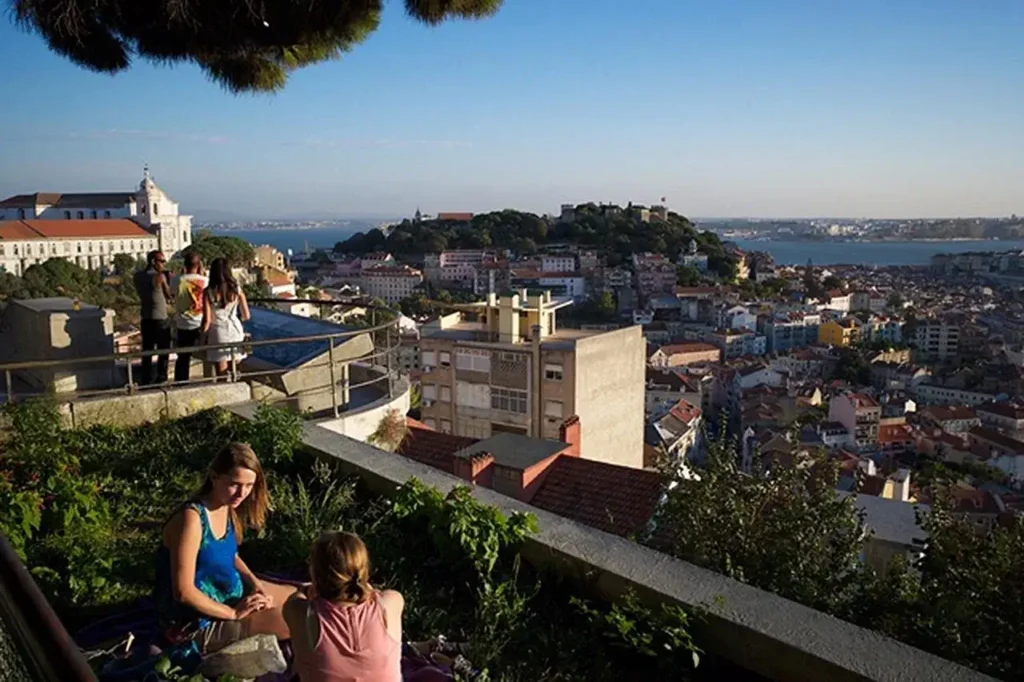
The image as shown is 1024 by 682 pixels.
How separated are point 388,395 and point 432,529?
3.68 meters

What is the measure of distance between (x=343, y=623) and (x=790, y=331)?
344 ft

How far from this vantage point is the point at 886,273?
181 metres

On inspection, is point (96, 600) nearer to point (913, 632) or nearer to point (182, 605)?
point (182, 605)

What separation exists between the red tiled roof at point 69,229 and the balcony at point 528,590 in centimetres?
8540

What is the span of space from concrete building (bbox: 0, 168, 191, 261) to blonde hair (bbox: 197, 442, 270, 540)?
66.9 m

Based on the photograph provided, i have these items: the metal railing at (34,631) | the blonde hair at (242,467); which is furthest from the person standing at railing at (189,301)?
the metal railing at (34,631)

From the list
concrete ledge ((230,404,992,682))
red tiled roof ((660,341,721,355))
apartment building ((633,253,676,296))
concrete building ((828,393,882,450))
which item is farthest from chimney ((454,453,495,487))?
apartment building ((633,253,676,296))

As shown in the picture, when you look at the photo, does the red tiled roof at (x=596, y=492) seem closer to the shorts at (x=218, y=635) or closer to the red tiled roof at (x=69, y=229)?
the shorts at (x=218, y=635)

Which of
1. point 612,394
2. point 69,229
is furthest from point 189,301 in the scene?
point 69,229

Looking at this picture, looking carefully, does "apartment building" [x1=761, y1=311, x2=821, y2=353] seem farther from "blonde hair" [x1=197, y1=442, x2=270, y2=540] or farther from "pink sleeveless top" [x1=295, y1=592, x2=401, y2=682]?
"pink sleeveless top" [x1=295, y1=592, x2=401, y2=682]

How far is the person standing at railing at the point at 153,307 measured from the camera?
687 centimetres

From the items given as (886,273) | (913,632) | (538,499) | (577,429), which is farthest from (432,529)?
(886,273)

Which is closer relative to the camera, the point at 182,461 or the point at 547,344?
the point at 182,461

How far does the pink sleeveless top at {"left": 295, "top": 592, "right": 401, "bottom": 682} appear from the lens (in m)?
2.39
